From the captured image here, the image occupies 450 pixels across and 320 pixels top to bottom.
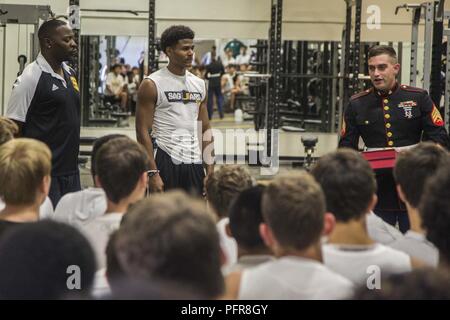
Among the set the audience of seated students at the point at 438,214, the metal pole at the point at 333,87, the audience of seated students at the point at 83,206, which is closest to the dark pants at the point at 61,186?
the audience of seated students at the point at 83,206

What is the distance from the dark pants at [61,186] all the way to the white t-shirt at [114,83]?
6880 millimetres

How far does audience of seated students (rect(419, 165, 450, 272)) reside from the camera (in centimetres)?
204

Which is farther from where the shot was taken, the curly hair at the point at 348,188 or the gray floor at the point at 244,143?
the gray floor at the point at 244,143

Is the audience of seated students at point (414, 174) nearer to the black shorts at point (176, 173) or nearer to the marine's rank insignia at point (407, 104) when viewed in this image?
the marine's rank insignia at point (407, 104)

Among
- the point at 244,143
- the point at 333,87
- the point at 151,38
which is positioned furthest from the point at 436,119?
the point at 333,87

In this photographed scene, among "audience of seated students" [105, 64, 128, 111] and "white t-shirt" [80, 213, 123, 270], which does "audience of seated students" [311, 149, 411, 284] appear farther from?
"audience of seated students" [105, 64, 128, 111]

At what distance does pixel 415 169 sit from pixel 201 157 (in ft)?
7.04

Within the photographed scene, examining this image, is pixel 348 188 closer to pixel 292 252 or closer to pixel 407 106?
pixel 292 252

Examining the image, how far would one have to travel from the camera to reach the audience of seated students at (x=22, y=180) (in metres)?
2.64

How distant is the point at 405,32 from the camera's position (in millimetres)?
9648

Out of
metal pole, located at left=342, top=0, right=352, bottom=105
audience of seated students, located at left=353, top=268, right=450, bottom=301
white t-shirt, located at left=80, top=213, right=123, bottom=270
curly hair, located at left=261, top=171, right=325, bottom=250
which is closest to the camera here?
audience of seated students, located at left=353, top=268, right=450, bottom=301

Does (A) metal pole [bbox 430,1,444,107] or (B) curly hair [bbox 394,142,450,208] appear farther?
(A) metal pole [bbox 430,1,444,107]

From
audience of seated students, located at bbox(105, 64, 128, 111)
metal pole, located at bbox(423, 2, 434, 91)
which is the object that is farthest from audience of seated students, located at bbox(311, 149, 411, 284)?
audience of seated students, located at bbox(105, 64, 128, 111)

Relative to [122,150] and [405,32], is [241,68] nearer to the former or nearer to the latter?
[405,32]
